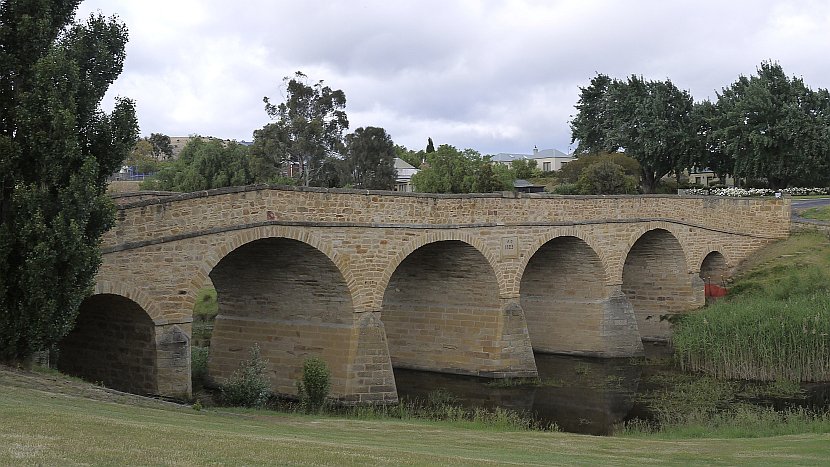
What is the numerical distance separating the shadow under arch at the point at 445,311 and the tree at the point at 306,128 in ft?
90.2

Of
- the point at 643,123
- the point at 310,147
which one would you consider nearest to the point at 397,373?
the point at 310,147

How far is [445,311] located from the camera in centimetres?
2850

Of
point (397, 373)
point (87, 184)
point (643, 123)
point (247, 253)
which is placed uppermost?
point (643, 123)

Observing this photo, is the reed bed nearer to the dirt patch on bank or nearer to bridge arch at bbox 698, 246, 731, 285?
bridge arch at bbox 698, 246, 731, 285

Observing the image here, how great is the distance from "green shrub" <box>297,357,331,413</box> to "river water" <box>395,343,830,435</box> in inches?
173

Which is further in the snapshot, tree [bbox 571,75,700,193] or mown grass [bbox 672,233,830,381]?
tree [bbox 571,75,700,193]

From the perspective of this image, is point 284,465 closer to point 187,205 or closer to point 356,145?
point 187,205

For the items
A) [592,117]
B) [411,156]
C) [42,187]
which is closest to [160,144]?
[411,156]

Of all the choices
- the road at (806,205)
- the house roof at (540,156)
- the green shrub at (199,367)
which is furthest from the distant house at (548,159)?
the green shrub at (199,367)

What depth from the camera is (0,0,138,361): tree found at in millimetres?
14805

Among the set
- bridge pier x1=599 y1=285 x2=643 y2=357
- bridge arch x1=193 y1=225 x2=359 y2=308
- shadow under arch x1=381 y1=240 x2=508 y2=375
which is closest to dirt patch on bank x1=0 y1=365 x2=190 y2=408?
bridge arch x1=193 y1=225 x2=359 y2=308

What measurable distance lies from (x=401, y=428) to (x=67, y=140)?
7992 mm

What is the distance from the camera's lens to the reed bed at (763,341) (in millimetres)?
26234

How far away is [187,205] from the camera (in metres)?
19.8
